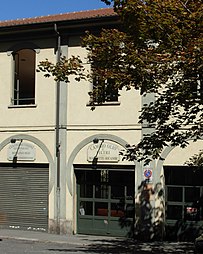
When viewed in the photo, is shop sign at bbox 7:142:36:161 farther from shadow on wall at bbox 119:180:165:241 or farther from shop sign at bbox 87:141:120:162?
shadow on wall at bbox 119:180:165:241

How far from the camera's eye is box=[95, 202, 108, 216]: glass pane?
731 inches

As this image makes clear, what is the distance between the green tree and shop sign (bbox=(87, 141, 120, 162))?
6.53 m

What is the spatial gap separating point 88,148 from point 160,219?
3553 mm

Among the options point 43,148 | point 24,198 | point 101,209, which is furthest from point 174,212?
point 24,198

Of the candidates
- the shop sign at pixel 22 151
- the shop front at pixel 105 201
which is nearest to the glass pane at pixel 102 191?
the shop front at pixel 105 201

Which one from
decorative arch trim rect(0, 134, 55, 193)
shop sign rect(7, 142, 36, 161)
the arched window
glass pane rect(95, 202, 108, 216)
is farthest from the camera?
the arched window

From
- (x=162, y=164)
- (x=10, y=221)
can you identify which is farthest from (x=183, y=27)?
(x=10, y=221)

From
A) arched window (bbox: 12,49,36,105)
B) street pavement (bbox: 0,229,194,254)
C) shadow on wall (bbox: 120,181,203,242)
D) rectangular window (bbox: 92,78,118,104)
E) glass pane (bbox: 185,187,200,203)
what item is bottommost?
street pavement (bbox: 0,229,194,254)

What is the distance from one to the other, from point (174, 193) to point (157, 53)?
8750mm

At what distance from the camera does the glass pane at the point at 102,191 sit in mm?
18625

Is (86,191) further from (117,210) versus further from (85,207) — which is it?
(117,210)

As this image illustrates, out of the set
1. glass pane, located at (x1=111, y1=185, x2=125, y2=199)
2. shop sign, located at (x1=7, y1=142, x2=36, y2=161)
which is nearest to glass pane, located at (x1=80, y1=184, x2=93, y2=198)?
glass pane, located at (x1=111, y1=185, x2=125, y2=199)

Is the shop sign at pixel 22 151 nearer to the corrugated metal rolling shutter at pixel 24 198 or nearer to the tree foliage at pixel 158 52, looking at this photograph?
the corrugated metal rolling shutter at pixel 24 198

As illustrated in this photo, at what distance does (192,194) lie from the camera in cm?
1767
